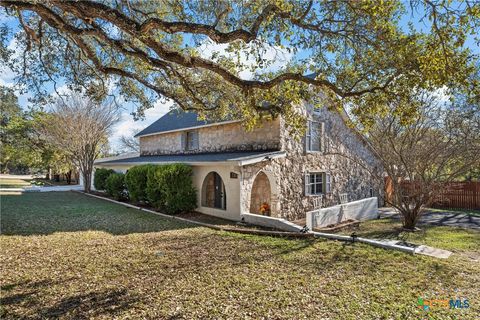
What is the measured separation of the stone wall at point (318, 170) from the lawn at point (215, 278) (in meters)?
4.89

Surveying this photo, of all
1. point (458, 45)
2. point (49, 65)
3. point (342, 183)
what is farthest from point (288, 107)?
point (342, 183)

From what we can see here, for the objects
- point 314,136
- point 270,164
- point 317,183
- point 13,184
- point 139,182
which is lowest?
point 13,184

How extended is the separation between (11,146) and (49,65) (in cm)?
3188

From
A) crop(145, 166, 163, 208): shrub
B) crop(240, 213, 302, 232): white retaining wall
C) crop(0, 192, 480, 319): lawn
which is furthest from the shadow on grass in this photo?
crop(240, 213, 302, 232): white retaining wall

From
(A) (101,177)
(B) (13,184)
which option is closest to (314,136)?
(A) (101,177)

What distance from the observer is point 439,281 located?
588 cm

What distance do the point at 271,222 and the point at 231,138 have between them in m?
6.51

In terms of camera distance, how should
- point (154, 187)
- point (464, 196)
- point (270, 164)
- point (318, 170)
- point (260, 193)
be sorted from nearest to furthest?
point (270, 164), point (154, 187), point (260, 193), point (318, 170), point (464, 196)

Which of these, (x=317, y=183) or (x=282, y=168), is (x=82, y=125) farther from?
(x=317, y=183)

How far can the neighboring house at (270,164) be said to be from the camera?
41.7 feet

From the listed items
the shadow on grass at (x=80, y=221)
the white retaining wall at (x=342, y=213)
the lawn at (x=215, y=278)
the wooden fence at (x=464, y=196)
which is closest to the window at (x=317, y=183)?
the white retaining wall at (x=342, y=213)

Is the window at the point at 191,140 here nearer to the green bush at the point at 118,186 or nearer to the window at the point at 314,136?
the green bush at the point at 118,186

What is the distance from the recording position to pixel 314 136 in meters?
16.4

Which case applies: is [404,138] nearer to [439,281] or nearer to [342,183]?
[342,183]
